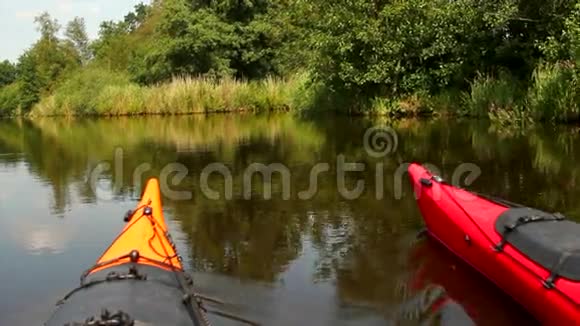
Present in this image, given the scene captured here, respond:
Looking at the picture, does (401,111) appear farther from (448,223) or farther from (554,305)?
(554,305)

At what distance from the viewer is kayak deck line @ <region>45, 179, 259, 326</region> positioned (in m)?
3.53

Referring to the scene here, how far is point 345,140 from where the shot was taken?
1800 cm

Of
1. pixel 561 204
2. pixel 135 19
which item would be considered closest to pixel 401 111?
pixel 561 204

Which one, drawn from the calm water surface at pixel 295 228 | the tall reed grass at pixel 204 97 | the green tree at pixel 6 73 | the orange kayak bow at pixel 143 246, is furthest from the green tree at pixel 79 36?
the orange kayak bow at pixel 143 246

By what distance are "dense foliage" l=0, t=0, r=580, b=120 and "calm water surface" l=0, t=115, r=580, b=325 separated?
3.64 m

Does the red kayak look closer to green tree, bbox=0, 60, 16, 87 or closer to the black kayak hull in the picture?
the black kayak hull

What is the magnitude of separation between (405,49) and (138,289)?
22.2 m

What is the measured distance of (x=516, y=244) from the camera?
16.6 ft

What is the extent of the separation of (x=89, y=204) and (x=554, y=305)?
25.9ft

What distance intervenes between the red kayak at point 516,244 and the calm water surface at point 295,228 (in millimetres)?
291

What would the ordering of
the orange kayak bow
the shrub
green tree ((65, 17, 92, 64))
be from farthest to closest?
green tree ((65, 17, 92, 64)), the shrub, the orange kayak bow

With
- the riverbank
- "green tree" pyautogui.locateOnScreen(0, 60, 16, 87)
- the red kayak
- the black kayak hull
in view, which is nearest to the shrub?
the riverbank

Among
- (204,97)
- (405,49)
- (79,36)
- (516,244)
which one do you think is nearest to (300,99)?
(204,97)

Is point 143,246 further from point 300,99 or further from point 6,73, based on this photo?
point 6,73
